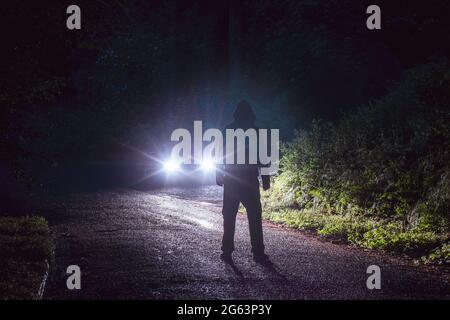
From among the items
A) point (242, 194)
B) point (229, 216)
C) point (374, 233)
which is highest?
point (242, 194)

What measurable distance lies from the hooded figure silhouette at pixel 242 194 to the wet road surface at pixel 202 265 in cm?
29

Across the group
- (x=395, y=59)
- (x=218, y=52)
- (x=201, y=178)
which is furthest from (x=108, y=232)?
(x=218, y=52)

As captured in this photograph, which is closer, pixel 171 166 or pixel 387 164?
pixel 387 164

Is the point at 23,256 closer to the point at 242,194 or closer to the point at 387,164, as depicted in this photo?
the point at 242,194

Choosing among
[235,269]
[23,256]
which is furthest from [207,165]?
[235,269]

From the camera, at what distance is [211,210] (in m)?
13.3

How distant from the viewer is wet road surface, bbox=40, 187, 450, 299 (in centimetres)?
595

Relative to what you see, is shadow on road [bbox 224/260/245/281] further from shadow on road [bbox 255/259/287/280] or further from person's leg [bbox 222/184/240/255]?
shadow on road [bbox 255/259/287/280]

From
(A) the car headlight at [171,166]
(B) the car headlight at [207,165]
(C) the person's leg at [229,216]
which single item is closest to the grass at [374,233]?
(C) the person's leg at [229,216]

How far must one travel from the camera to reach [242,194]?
7516mm

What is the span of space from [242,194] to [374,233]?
3.24 m

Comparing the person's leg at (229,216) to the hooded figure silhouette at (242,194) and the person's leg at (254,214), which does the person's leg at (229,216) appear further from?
the person's leg at (254,214)

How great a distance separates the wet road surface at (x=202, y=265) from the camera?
5.95 m

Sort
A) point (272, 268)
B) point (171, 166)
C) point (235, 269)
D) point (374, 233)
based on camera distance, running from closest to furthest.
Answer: point (235, 269), point (272, 268), point (374, 233), point (171, 166)
